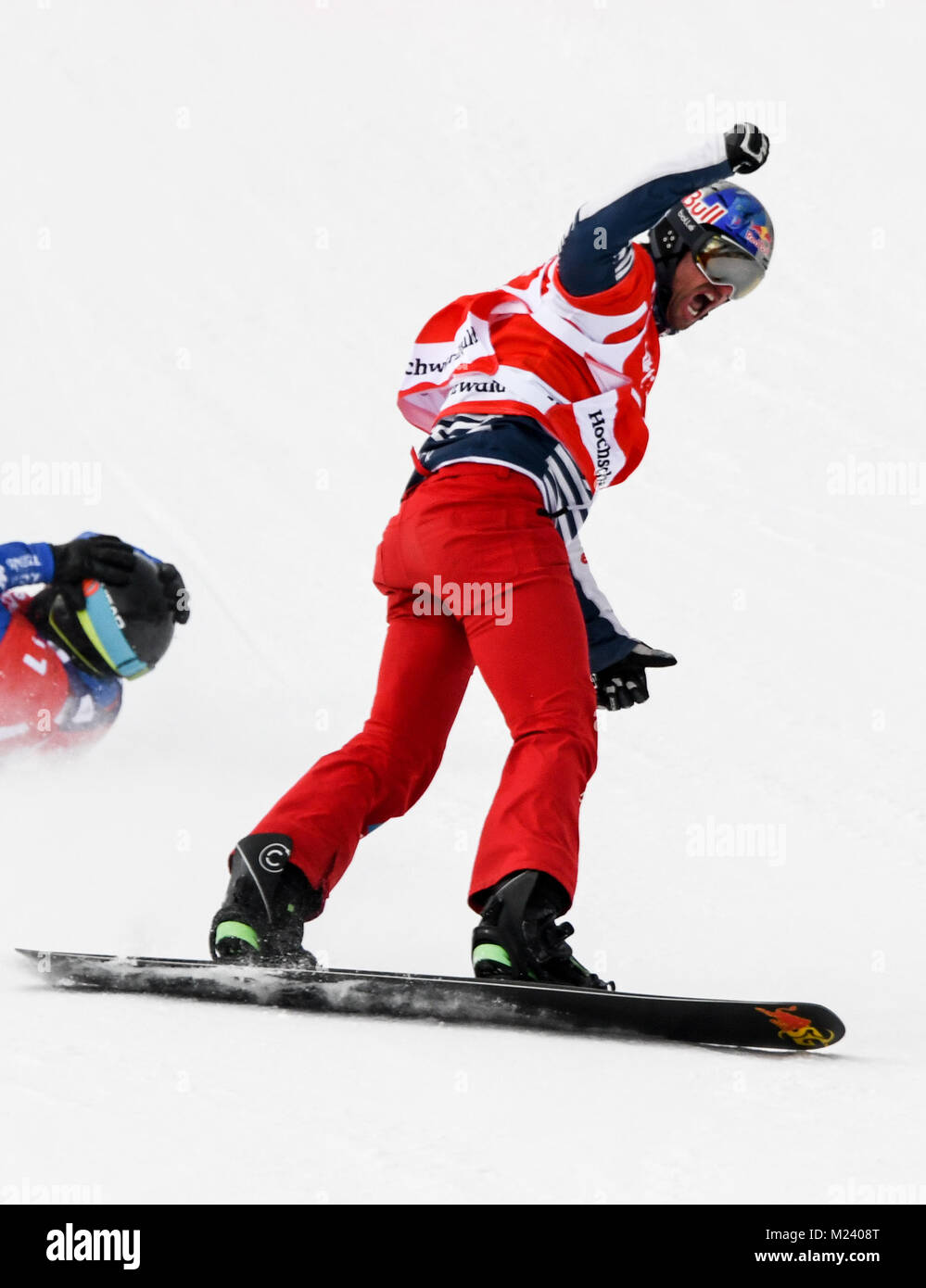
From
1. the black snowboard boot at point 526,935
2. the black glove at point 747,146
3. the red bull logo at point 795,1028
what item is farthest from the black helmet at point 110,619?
the red bull logo at point 795,1028

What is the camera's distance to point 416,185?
10844 millimetres

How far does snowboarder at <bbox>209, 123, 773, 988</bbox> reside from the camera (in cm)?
289

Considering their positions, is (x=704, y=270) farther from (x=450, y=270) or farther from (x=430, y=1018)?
(x=450, y=270)

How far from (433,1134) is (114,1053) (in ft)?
1.82

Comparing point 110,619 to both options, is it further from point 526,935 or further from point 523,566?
point 526,935

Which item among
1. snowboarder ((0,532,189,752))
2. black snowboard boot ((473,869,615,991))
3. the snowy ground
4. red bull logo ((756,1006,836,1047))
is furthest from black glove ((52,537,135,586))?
red bull logo ((756,1006,836,1047))

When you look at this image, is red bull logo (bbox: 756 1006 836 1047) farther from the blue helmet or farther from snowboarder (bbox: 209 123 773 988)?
the blue helmet

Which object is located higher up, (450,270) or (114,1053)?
(450,270)

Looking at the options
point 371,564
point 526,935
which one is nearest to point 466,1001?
point 526,935

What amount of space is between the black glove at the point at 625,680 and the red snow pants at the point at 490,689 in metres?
0.41

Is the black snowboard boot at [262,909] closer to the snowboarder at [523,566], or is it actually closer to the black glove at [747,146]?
the snowboarder at [523,566]

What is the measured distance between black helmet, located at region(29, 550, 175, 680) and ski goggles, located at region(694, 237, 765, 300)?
2.16 m

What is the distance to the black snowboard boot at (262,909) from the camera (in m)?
2.88

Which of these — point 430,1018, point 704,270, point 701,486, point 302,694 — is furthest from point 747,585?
point 430,1018
